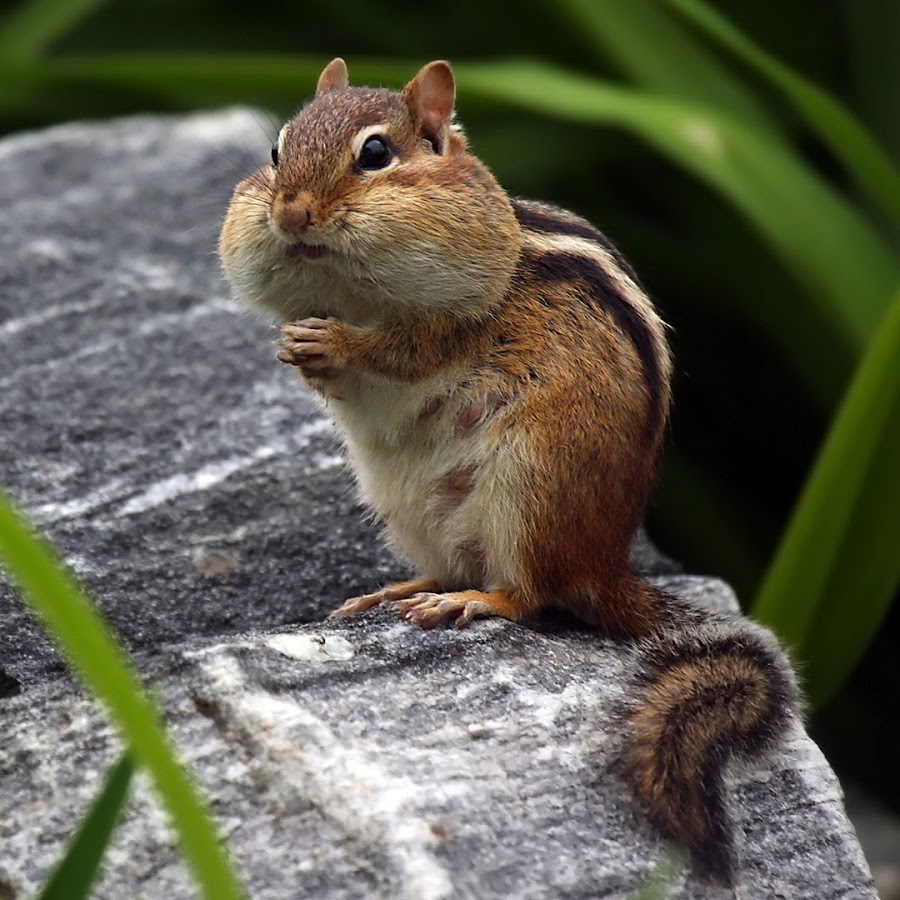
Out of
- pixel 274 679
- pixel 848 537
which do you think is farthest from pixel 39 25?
pixel 274 679

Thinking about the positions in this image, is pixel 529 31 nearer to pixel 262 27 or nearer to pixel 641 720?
pixel 262 27

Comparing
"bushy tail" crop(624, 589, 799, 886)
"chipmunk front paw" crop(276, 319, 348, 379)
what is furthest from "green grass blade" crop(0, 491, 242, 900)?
"chipmunk front paw" crop(276, 319, 348, 379)

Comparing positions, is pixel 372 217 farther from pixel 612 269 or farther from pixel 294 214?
pixel 612 269

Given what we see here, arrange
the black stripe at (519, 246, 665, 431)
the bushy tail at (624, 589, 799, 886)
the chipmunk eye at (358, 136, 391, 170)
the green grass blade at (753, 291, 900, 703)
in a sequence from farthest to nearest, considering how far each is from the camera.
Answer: the green grass blade at (753, 291, 900, 703) → the black stripe at (519, 246, 665, 431) → the chipmunk eye at (358, 136, 391, 170) → the bushy tail at (624, 589, 799, 886)

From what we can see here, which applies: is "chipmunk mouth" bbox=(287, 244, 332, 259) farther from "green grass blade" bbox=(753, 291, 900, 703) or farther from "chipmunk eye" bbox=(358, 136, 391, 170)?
"green grass blade" bbox=(753, 291, 900, 703)

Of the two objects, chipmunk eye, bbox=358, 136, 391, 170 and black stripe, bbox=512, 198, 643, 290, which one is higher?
chipmunk eye, bbox=358, 136, 391, 170

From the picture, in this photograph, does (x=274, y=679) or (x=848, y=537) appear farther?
(x=848, y=537)

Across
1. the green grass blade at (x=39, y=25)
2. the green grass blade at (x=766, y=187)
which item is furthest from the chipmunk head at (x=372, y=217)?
the green grass blade at (x=39, y=25)

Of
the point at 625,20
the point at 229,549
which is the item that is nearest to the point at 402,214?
the point at 229,549
